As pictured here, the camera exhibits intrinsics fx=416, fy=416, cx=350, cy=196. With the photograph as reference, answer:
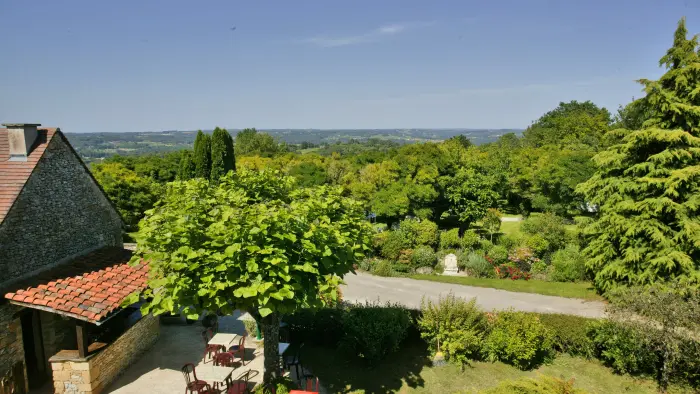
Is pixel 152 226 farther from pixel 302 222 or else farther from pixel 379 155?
pixel 379 155

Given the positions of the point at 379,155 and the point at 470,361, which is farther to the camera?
the point at 379,155

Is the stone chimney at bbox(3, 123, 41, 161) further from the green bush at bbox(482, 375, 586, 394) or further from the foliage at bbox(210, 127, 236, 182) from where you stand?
the foliage at bbox(210, 127, 236, 182)

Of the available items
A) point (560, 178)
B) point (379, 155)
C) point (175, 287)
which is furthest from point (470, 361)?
point (379, 155)

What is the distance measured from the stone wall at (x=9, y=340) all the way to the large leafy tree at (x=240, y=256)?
3.82 meters

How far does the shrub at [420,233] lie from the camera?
26766 millimetres

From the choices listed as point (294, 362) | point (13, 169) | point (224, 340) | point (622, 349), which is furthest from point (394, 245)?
point (13, 169)

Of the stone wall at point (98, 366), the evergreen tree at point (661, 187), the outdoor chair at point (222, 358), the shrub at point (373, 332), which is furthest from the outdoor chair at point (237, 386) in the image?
the evergreen tree at point (661, 187)

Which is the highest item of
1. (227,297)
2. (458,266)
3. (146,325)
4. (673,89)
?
(673,89)

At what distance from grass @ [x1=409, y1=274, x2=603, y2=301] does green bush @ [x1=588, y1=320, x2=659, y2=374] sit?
22.6ft

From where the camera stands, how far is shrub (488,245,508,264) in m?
23.7

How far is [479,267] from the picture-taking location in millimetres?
23422

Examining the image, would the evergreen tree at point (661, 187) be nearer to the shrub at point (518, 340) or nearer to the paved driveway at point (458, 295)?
the paved driveway at point (458, 295)

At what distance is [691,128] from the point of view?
1583cm

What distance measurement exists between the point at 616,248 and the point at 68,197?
20523 mm
